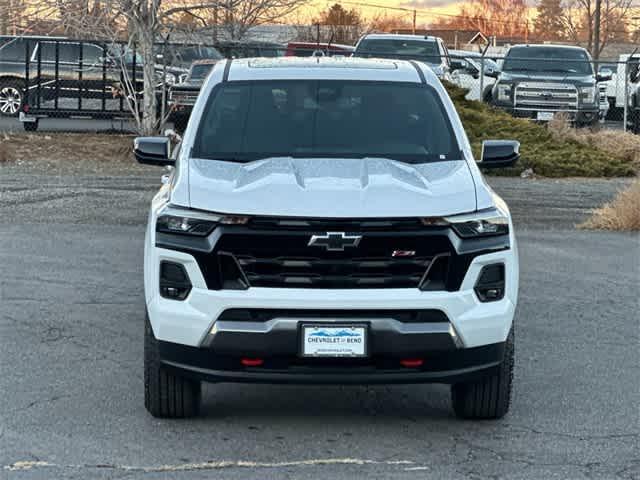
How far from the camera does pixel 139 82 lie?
28.2 metres

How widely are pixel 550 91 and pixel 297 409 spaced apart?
2293 centimetres

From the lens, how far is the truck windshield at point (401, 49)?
28438 millimetres

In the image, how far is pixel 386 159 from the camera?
7926 mm

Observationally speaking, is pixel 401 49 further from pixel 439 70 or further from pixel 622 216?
pixel 622 216

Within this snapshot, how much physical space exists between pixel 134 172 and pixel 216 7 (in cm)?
338

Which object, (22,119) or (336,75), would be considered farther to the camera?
(22,119)

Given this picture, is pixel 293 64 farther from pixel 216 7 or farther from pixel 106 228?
pixel 216 7

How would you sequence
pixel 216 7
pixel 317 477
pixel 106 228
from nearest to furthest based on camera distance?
pixel 317 477, pixel 106 228, pixel 216 7

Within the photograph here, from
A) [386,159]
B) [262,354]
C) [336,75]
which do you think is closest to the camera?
[262,354]

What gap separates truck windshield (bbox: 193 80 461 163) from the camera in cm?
805

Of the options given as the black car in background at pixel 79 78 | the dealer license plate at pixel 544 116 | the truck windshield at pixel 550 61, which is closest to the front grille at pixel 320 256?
the black car in background at pixel 79 78

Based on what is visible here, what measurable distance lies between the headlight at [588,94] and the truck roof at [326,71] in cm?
2125

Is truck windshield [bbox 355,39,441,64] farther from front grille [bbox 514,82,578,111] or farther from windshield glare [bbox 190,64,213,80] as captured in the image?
windshield glare [bbox 190,64,213,80]

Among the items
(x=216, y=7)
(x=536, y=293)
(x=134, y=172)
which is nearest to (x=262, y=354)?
(x=536, y=293)
